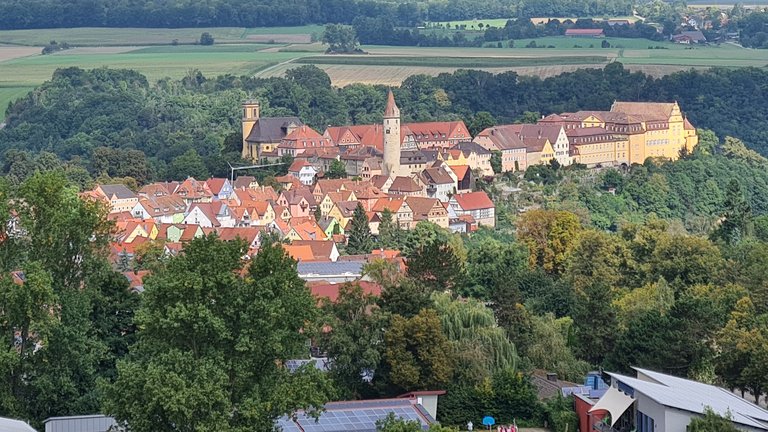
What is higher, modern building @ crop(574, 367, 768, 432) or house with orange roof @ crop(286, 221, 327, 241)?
modern building @ crop(574, 367, 768, 432)

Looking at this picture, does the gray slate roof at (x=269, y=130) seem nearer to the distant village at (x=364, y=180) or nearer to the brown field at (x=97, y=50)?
the distant village at (x=364, y=180)

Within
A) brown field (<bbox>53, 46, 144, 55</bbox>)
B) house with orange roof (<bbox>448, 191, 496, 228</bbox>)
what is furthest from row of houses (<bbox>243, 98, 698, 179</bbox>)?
brown field (<bbox>53, 46, 144, 55</bbox>)

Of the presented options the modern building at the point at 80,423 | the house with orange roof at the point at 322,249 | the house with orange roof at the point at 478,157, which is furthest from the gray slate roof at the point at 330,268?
the house with orange roof at the point at 478,157

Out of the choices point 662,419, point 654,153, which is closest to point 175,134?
point 654,153

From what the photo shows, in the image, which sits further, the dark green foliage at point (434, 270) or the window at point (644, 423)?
the dark green foliage at point (434, 270)

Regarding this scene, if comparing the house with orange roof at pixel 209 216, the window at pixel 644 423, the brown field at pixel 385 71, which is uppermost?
the window at pixel 644 423

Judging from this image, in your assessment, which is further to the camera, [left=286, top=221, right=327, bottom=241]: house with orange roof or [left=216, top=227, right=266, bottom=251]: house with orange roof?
[left=286, top=221, right=327, bottom=241]: house with orange roof

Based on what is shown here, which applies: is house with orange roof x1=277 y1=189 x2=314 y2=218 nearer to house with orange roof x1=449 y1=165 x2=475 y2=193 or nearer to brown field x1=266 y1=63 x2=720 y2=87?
Result: house with orange roof x1=449 y1=165 x2=475 y2=193
